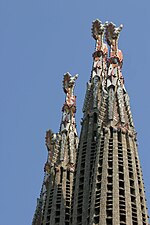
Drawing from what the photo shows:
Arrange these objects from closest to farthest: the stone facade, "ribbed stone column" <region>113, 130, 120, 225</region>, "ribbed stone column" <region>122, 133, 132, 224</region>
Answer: "ribbed stone column" <region>113, 130, 120, 225</region>
"ribbed stone column" <region>122, 133, 132, 224</region>
the stone facade

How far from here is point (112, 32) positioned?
6531 centimetres

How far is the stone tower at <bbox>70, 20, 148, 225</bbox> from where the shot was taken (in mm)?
47969

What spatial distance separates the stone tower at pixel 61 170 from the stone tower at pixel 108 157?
11.4ft

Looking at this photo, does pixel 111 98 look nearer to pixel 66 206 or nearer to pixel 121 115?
pixel 121 115

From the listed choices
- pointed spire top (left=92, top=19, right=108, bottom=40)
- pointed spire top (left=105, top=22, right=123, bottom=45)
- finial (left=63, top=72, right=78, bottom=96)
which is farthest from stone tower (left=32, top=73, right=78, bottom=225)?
pointed spire top (left=105, top=22, right=123, bottom=45)

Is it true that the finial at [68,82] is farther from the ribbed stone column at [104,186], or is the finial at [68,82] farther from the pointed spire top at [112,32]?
the ribbed stone column at [104,186]

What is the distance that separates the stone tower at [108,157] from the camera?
47969 mm

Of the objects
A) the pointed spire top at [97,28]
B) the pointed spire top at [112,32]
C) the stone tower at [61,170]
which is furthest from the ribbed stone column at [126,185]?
the pointed spire top at [97,28]

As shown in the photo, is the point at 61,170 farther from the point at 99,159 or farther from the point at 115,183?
the point at 115,183

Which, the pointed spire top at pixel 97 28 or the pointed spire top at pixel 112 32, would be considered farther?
the pointed spire top at pixel 97 28

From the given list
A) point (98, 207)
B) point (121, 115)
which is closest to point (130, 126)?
point (121, 115)

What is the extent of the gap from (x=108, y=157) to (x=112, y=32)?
647 inches

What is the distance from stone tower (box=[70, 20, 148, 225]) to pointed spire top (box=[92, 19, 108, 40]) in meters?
2.17

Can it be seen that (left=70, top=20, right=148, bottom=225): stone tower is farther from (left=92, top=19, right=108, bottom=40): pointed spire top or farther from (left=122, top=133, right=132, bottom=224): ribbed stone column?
(left=92, top=19, right=108, bottom=40): pointed spire top
